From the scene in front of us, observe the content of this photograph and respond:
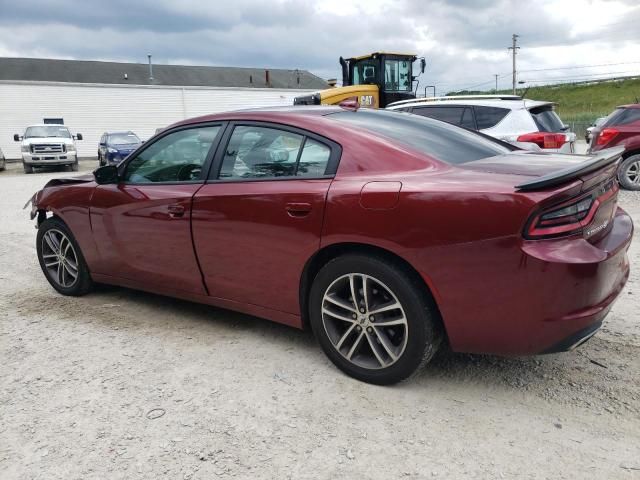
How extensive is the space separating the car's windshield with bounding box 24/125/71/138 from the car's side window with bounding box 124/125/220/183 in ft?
68.0

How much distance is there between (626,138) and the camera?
955 centimetres

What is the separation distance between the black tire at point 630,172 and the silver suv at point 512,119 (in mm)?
1908

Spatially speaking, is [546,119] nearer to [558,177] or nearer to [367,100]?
[367,100]

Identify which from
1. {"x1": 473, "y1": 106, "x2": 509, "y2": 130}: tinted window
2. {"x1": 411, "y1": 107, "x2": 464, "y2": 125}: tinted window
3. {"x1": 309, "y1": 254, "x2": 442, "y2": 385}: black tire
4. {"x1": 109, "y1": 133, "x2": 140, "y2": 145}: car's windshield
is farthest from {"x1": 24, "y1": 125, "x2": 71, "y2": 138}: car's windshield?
{"x1": 309, "y1": 254, "x2": 442, "y2": 385}: black tire

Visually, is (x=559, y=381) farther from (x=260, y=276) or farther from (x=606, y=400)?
(x=260, y=276)

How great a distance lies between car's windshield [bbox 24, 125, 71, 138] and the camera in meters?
22.0

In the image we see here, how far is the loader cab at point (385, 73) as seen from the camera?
48.2ft

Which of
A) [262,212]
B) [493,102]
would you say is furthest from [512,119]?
[262,212]

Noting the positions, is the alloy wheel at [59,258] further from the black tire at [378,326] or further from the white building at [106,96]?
the white building at [106,96]

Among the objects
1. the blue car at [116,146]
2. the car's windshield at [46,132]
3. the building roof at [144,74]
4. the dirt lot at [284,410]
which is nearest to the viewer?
the dirt lot at [284,410]

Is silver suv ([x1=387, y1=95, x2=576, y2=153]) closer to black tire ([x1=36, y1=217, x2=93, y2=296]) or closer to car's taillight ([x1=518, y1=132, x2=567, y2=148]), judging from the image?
car's taillight ([x1=518, y1=132, x2=567, y2=148])

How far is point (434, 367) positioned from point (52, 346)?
98.4 inches

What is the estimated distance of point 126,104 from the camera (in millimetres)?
35156

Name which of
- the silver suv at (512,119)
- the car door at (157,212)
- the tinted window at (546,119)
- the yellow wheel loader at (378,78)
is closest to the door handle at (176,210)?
the car door at (157,212)
